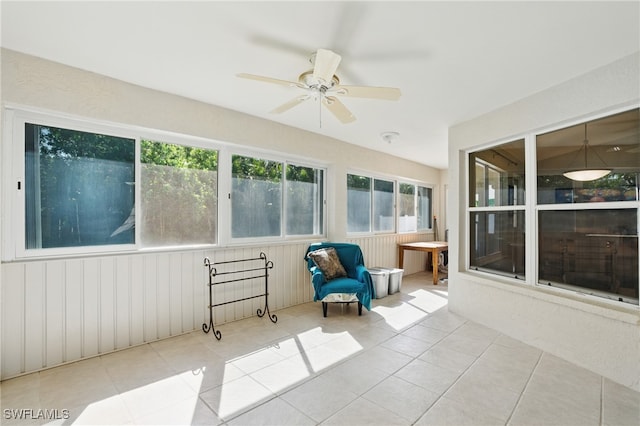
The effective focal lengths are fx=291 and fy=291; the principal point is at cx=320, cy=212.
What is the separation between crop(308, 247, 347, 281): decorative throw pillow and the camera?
12.2 feet

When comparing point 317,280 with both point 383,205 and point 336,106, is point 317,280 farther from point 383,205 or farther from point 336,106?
point 383,205

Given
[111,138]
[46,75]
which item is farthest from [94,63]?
[111,138]

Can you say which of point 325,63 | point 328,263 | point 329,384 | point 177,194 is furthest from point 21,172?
point 328,263

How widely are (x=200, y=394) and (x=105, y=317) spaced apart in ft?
4.15

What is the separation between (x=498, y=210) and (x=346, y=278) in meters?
1.96

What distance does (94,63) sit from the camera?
2332mm

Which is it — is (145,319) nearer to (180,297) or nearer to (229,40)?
(180,297)

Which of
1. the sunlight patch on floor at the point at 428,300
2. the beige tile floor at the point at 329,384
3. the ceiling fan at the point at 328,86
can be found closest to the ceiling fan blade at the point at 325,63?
the ceiling fan at the point at 328,86

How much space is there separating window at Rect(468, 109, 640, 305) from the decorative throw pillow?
1771 mm

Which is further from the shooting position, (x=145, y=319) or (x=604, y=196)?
(x=145, y=319)

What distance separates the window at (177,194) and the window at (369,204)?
236cm

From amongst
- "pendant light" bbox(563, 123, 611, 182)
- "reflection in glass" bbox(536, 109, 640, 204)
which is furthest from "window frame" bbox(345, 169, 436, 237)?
"pendant light" bbox(563, 123, 611, 182)

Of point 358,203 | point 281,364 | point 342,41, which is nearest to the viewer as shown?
point 342,41

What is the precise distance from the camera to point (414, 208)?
646cm
